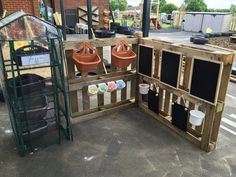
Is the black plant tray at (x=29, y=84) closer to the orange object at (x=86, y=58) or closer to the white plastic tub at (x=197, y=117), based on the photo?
the orange object at (x=86, y=58)

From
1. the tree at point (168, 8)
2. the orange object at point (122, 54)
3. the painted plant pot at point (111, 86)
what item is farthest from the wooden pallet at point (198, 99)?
the tree at point (168, 8)

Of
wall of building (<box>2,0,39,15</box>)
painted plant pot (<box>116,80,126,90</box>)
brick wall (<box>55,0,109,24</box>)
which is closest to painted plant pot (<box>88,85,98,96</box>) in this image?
painted plant pot (<box>116,80,126,90</box>)

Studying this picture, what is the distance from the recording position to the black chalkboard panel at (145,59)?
3.54m

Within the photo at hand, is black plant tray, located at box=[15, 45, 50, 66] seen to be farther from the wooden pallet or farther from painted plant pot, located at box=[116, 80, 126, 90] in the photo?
the wooden pallet

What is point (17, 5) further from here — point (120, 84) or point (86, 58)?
point (120, 84)

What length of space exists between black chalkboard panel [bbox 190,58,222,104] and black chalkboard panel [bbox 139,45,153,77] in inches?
36.3

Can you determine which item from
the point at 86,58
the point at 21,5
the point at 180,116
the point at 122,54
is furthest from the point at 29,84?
the point at 21,5

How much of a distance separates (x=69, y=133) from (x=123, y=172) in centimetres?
102

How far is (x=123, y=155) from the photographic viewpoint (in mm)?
2803

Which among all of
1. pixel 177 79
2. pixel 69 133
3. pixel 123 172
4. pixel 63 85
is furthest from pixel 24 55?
pixel 177 79

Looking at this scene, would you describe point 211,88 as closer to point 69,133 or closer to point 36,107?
point 69,133

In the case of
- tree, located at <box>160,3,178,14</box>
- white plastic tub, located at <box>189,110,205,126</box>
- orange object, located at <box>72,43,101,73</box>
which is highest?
tree, located at <box>160,3,178,14</box>

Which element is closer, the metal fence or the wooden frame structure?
the wooden frame structure

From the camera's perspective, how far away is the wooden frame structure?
2645 millimetres
